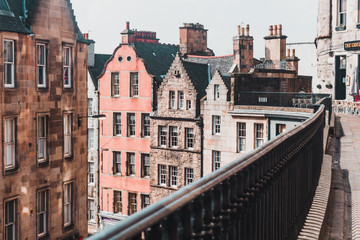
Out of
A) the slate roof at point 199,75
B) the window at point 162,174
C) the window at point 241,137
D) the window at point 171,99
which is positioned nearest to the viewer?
the window at point 241,137

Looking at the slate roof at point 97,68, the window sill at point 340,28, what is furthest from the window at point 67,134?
the window sill at point 340,28

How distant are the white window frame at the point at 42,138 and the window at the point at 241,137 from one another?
15538mm

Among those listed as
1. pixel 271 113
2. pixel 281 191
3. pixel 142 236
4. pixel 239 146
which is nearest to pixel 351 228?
pixel 281 191

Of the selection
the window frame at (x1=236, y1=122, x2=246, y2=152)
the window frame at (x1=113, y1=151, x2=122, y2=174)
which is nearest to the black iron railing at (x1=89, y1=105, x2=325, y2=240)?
the window frame at (x1=236, y1=122, x2=246, y2=152)

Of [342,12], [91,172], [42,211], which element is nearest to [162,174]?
[91,172]

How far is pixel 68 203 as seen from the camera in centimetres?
2230

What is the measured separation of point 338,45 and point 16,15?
92.0 ft

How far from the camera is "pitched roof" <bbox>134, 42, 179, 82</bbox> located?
36812mm

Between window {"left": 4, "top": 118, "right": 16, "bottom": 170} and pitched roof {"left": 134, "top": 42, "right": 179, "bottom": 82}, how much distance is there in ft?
59.1

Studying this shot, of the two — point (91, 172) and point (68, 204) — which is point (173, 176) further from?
point (68, 204)

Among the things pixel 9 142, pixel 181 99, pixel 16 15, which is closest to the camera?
pixel 9 142

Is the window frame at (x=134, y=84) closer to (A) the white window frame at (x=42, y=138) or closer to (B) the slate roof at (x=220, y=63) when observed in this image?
(B) the slate roof at (x=220, y=63)

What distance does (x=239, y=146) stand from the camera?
3231 centimetres

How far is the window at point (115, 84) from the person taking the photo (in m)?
36.4
